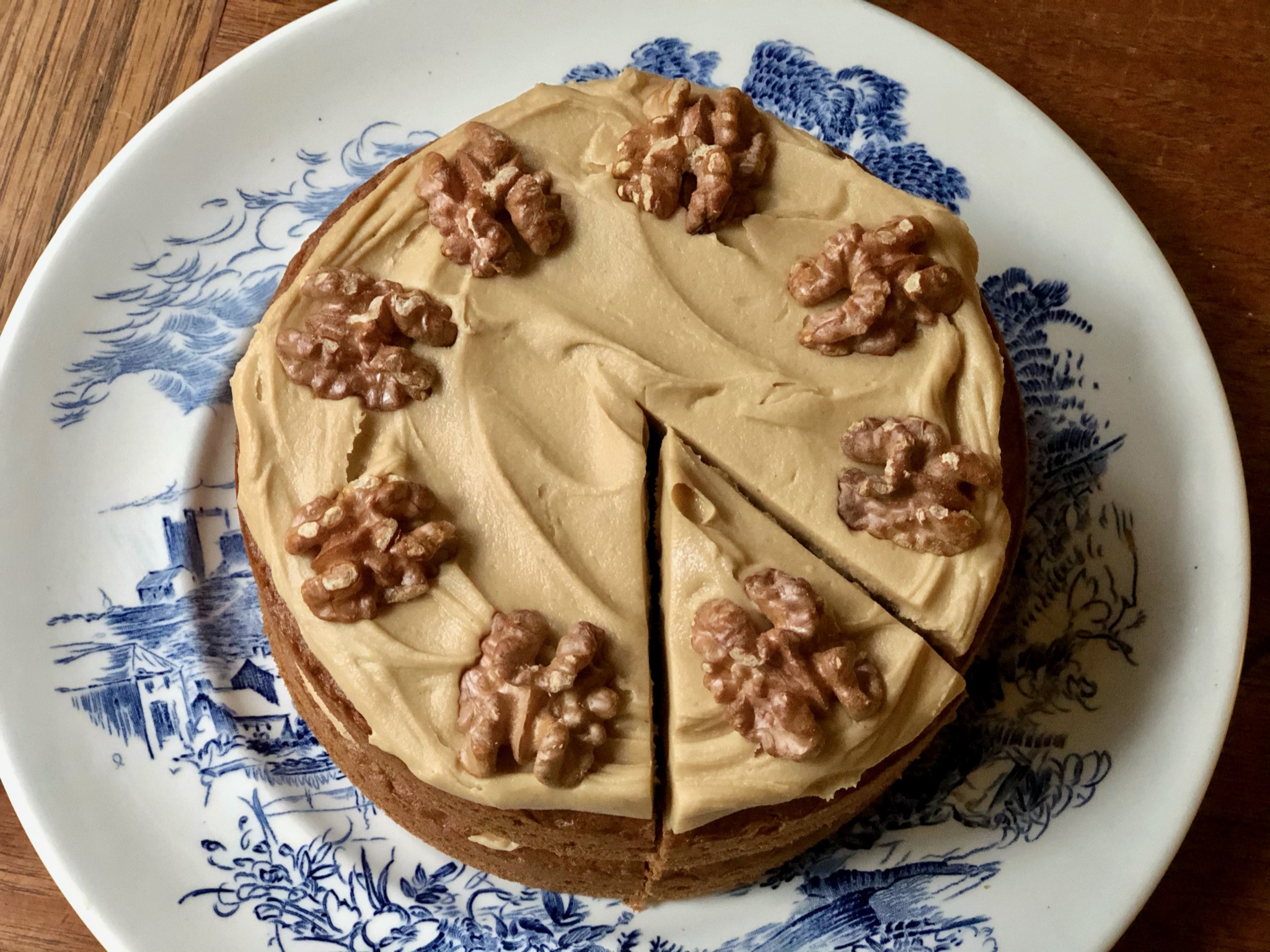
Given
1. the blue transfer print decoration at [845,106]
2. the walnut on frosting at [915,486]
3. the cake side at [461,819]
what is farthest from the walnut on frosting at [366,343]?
the blue transfer print decoration at [845,106]

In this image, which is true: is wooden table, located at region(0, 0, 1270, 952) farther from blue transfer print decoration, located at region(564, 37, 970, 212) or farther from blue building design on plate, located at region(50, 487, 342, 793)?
blue building design on plate, located at region(50, 487, 342, 793)

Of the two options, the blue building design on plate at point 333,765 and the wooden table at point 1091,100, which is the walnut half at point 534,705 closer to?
the blue building design on plate at point 333,765

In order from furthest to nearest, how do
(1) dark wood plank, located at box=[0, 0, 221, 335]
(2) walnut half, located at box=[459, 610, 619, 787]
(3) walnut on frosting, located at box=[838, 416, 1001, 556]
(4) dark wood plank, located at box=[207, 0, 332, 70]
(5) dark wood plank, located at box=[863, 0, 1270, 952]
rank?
(4) dark wood plank, located at box=[207, 0, 332, 70], (1) dark wood plank, located at box=[0, 0, 221, 335], (5) dark wood plank, located at box=[863, 0, 1270, 952], (3) walnut on frosting, located at box=[838, 416, 1001, 556], (2) walnut half, located at box=[459, 610, 619, 787]

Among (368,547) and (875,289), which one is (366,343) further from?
(875,289)

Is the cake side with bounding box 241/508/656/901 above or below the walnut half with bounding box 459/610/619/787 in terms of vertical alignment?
below

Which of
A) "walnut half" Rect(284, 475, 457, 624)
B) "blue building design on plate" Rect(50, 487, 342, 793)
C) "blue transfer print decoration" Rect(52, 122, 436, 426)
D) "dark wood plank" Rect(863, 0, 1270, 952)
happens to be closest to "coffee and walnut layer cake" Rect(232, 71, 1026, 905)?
"walnut half" Rect(284, 475, 457, 624)

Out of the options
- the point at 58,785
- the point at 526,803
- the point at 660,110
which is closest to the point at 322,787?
the point at 58,785

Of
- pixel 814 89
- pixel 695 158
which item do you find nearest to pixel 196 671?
pixel 695 158

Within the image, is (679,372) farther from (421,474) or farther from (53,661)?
(53,661)
